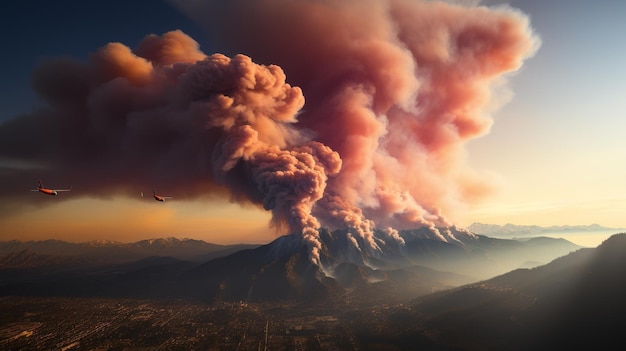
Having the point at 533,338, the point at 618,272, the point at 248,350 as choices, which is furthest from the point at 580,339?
the point at 248,350

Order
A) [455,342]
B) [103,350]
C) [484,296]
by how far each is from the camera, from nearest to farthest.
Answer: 1. [455,342]
2. [103,350]
3. [484,296]

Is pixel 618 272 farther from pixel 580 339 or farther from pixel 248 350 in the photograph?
pixel 248 350

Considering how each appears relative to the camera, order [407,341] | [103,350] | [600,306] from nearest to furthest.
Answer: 1. [600,306]
2. [407,341]
3. [103,350]

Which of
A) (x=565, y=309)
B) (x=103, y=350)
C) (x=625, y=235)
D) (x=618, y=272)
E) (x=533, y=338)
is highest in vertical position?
(x=625, y=235)

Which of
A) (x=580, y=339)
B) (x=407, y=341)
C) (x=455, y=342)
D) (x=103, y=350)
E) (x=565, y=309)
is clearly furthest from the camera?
(x=103, y=350)

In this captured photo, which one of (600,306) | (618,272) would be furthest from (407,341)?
(618,272)

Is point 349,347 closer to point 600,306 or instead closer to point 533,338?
point 533,338

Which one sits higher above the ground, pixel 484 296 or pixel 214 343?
pixel 484 296

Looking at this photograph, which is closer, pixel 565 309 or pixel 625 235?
pixel 565 309

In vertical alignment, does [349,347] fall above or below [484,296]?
below
